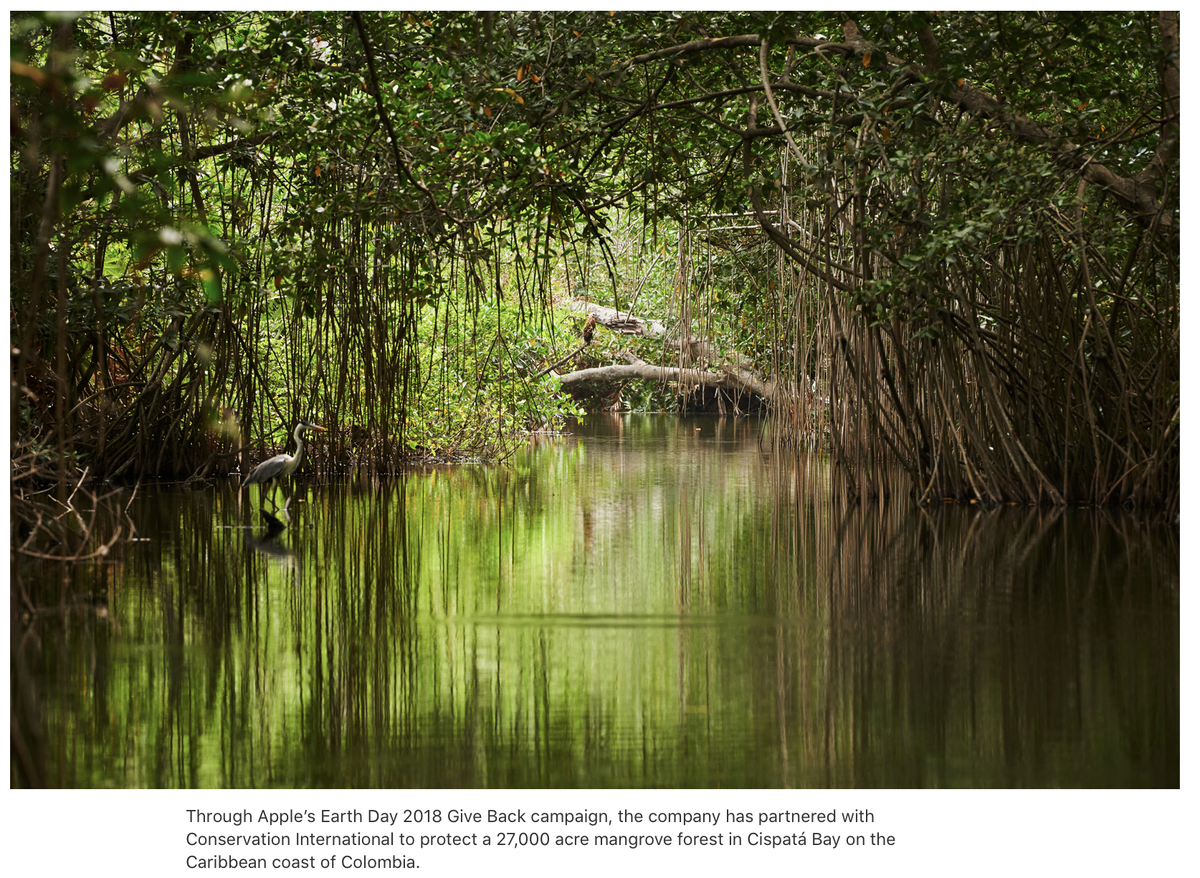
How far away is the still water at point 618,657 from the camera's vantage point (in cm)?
256

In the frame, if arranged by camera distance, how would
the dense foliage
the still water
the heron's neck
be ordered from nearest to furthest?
the still water → the dense foliage → the heron's neck

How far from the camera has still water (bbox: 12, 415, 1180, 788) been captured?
8.41 feet

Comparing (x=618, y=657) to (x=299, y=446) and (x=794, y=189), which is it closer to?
(x=299, y=446)

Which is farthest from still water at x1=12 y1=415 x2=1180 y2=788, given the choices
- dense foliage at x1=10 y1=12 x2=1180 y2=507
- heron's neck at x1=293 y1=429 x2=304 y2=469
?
dense foliage at x1=10 y1=12 x2=1180 y2=507

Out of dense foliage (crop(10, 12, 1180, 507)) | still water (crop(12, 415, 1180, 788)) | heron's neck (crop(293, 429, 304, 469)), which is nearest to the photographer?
still water (crop(12, 415, 1180, 788))

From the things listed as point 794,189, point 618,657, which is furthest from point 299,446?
point 618,657

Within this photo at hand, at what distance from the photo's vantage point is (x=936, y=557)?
203 inches

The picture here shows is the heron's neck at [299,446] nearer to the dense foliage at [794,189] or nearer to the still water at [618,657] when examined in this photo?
the still water at [618,657]

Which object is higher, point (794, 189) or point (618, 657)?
point (794, 189)

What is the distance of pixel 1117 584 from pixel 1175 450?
6.19 feet

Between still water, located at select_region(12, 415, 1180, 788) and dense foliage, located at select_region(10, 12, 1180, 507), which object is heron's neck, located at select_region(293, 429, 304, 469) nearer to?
still water, located at select_region(12, 415, 1180, 788)

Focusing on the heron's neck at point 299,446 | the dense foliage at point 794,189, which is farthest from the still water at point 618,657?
the dense foliage at point 794,189

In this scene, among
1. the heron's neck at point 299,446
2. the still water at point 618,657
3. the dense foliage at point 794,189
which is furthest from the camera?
the heron's neck at point 299,446

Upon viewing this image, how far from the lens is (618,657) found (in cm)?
347
